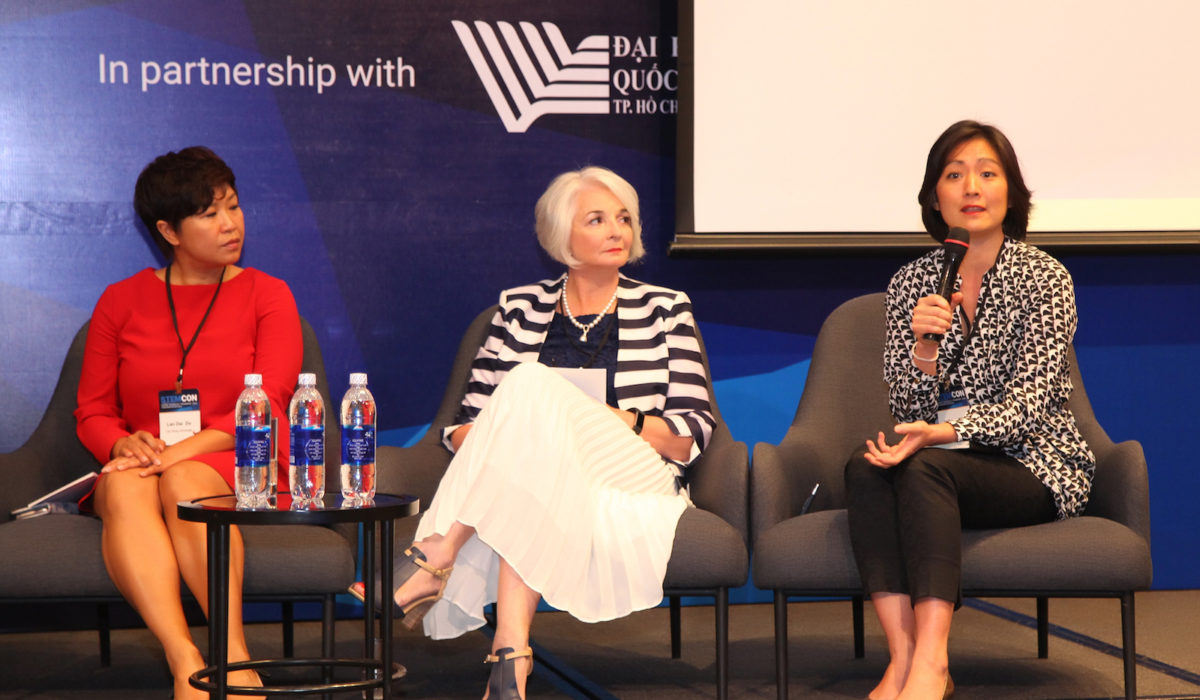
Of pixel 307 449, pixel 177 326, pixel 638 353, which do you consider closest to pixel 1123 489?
pixel 638 353

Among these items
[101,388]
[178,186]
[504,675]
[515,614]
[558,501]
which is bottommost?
[504,675]

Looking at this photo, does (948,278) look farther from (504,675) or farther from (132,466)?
(132,466)

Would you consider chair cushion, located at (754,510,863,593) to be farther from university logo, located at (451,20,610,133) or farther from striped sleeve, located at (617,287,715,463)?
university logo, located at (451,20,610,133)

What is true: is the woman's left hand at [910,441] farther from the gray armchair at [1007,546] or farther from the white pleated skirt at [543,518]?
the white pleated skirt at [543,518]

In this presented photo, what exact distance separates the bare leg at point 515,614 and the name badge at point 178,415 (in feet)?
3.03

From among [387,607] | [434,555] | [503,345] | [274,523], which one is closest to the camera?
[274,523]

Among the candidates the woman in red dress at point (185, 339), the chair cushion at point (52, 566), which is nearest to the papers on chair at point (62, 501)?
the woman in red dress at point (185, 339)

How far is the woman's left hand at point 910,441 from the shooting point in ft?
8.80

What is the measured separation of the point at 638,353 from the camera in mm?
3248

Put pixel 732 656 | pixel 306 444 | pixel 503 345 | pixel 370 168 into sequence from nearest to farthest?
pixel 306 444
pixel 503 345
pixel 732 656
pixel 370 168

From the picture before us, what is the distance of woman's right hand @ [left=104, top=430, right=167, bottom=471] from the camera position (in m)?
2.91

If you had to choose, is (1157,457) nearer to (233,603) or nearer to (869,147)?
(869,147)

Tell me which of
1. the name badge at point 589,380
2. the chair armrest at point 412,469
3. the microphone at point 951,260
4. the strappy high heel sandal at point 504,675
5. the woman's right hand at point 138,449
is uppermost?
the microphone at point 951,260

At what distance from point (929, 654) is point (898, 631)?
14cm
